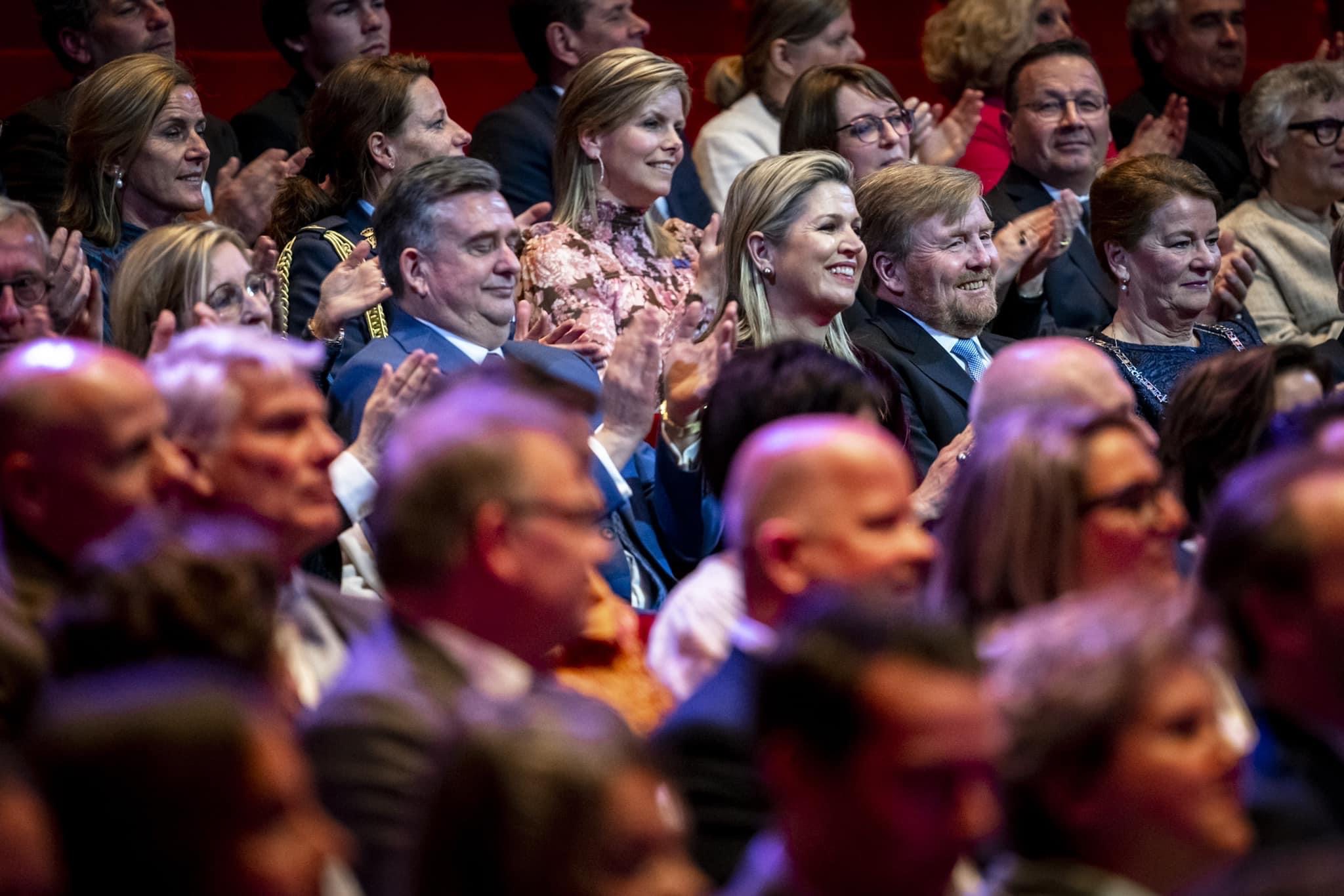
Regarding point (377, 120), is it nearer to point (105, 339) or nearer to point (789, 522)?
point (105, 339)

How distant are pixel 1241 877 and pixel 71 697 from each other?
0.80 metres

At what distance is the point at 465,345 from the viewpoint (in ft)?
12.1

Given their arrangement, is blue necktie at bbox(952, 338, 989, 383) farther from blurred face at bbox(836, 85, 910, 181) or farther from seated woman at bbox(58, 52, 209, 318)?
seated woman at bbox(58, 52, 209, 318)

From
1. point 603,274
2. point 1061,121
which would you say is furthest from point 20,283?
point 1061,121

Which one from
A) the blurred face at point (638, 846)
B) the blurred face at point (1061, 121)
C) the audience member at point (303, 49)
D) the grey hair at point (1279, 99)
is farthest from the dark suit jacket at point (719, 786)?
the grey hair at point (1279, 99)

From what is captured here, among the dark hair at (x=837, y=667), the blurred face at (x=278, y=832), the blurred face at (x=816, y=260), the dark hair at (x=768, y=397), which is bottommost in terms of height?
the blurred face at (x=816, y=260)

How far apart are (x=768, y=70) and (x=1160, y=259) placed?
1358 mm

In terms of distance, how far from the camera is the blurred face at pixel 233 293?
3.31m

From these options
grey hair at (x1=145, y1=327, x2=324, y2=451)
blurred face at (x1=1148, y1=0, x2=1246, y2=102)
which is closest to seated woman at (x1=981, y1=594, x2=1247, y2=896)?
grey hair at (x1=145, y1=327, x2=324, y2=451)

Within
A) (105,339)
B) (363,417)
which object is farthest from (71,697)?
(105,339)

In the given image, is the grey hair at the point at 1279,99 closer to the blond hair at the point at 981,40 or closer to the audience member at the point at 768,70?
the blond hair at the point at 981,40

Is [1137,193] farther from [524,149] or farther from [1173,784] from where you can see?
[1173,784]

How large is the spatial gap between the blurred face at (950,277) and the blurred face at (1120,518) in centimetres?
184

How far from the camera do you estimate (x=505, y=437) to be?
206 cm
